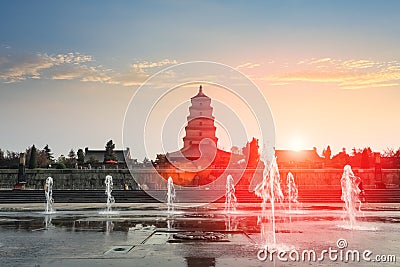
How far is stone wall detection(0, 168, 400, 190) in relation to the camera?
41.4 meters

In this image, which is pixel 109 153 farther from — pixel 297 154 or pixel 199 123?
pixel 297 154

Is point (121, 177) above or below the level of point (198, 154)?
below

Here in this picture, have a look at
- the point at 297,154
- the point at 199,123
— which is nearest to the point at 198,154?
the point at 199,123

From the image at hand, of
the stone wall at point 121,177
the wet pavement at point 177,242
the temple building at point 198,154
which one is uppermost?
the temple building at point 198,154

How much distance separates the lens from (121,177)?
45.4 meters

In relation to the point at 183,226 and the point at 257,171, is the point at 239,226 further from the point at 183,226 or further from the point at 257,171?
the point at 257,171

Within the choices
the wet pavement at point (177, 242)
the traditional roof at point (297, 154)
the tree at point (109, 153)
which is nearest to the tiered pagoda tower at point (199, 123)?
the tree at point (109, 153)

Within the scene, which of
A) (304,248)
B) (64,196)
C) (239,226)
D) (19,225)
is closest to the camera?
(304,248)

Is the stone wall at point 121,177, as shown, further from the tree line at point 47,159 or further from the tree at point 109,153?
the tree at point 109,153

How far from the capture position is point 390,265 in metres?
6.79

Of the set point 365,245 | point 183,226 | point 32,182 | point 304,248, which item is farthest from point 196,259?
point 32,182

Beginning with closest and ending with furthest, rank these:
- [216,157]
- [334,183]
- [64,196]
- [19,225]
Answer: [19,225]
[64,196]
[334,183]
[216,157]

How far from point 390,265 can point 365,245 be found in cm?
218

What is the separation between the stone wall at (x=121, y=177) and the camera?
136 ft
